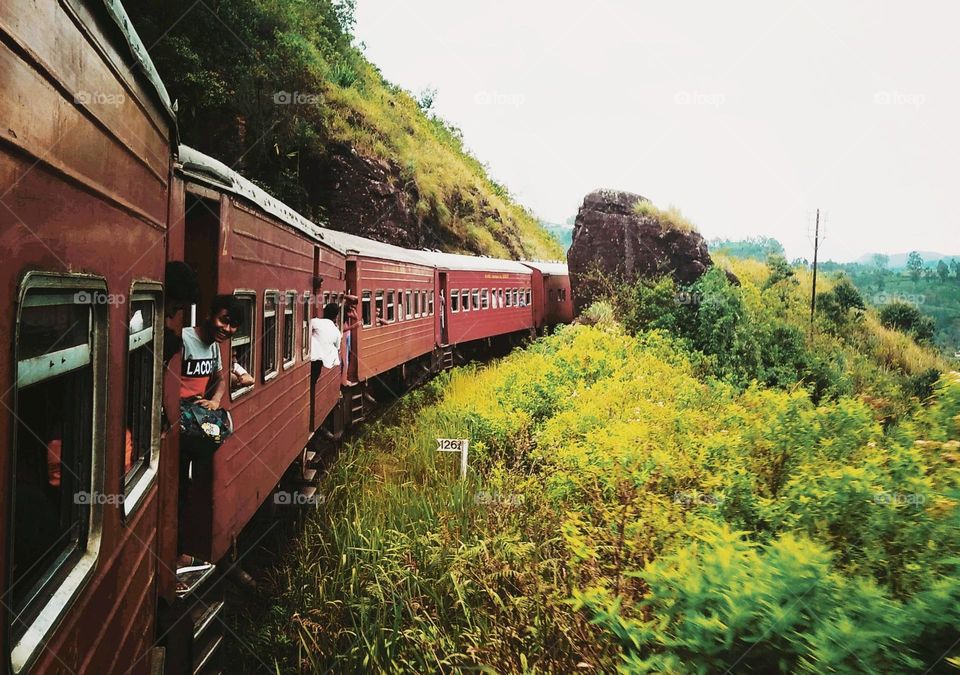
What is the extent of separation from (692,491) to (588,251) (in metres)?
17.1

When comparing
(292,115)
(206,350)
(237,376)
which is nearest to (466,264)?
(292,115)

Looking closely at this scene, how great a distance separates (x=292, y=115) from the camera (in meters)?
22.1

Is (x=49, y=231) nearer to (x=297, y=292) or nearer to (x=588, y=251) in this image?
(x=297, y=292)

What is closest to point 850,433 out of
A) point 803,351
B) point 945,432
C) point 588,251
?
point 945,432

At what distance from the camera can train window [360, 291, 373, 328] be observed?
32.5 ft

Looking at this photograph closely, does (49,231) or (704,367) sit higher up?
(49,231)

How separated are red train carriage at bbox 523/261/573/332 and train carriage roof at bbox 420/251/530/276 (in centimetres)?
191

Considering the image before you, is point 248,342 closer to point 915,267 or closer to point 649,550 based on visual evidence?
point 649,550

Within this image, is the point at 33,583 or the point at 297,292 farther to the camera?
the point at 297,292

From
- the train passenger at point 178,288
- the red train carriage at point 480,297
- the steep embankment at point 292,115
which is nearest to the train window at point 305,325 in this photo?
the train passenger at point 178,288

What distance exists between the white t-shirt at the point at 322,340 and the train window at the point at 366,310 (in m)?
2.39

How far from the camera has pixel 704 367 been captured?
13062 mm

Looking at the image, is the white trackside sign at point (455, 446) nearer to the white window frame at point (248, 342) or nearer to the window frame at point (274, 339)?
the window frame at point (274, 339)

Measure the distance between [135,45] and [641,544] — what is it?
3.53m
